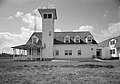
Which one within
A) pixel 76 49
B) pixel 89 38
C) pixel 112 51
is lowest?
pixel 112 51

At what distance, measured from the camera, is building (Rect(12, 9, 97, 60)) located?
24.2 meters

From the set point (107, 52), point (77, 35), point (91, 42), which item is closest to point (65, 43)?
point (77, 35)

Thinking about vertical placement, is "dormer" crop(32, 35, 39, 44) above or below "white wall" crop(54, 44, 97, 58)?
above

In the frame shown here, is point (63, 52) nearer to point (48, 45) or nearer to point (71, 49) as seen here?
point (71, 49)

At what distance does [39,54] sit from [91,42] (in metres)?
12.5

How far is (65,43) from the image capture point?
2533 centimetres

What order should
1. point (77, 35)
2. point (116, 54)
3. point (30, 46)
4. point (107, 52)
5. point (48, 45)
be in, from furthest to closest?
point (107, 52)
point (116, 54)
point (77, 35)
point (48, 45)
point (30, 46)

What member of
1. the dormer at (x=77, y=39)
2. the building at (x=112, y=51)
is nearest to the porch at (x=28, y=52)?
the dormer at (x=77, y=39)

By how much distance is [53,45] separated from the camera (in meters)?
24.9

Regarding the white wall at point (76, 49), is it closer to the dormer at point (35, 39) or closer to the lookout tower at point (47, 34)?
the lookout tower at point (47, 34)

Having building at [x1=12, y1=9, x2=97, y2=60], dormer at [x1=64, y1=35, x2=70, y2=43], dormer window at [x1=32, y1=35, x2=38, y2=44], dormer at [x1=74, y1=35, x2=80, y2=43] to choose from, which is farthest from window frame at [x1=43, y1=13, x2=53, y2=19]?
dormer at [x1=74, y1=35, x2=80, y2=43]

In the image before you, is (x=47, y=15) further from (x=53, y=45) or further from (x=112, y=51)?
(x=112, y=51)

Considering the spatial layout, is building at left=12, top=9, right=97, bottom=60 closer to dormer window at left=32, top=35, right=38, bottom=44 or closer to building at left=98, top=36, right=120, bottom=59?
dormer window at left=32, top=35, right=38, bottom=44

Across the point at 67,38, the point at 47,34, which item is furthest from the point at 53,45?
the point at 67,38
